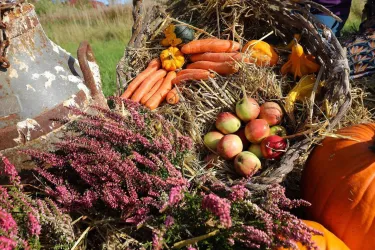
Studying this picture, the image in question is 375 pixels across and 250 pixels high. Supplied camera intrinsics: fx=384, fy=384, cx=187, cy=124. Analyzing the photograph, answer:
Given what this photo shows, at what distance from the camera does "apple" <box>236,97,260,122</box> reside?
2.43 meters

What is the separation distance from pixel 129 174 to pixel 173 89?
135cm

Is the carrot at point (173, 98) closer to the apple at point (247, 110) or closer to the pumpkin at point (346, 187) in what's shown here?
the apple at point (247, 110)

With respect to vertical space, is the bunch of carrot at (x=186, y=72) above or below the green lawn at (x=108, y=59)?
above

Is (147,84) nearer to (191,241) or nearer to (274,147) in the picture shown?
(274,147)

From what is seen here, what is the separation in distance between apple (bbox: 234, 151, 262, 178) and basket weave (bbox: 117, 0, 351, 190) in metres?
0.10

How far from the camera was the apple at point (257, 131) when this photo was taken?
229cm

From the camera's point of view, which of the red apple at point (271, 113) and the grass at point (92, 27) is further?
the grass at point (92, 27)

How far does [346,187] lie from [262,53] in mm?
1306

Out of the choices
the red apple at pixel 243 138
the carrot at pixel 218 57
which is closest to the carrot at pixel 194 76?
the carrot at pixel 218 57

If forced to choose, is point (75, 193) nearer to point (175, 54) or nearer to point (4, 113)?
point (4, 113)

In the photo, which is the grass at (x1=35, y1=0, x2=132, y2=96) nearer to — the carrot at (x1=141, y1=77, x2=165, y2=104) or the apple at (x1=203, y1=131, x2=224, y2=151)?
the carrot at (x1=141, y1=77, x2=165, y2=104)

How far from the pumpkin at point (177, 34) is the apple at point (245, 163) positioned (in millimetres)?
1300

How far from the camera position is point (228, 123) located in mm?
2430

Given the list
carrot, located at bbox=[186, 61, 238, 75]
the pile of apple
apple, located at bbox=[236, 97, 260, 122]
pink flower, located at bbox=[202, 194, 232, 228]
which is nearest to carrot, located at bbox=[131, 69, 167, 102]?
carrot, located at bbox=[186, 61, 238, 75]
